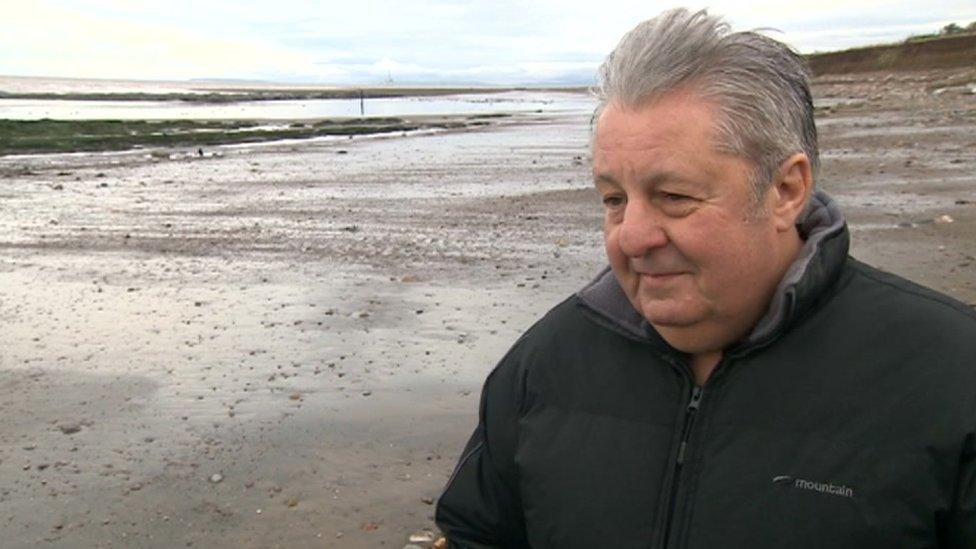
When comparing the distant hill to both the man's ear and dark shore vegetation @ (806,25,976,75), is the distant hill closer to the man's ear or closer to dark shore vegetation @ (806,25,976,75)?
dark shore vegetation @ (806,25,976,75)

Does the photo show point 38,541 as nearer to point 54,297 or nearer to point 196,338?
point 196,338

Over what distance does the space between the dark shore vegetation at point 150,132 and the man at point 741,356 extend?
28638 millimetres

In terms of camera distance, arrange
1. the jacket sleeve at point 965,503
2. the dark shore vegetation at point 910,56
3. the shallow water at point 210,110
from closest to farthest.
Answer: the jacket sleeve at point 965,503 → the dark shore vegetation at point 910,56 → the shallow water at point 210,110

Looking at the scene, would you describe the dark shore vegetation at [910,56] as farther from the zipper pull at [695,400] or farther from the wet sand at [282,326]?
the zipper pull at [695,400]

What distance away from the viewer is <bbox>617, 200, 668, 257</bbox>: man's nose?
192 centimetres

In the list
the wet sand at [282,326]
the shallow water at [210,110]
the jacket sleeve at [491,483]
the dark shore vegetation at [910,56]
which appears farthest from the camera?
the shallow water at [210,110]

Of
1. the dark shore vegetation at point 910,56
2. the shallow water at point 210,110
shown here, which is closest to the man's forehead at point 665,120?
the dark shore vegetation at point 910,56

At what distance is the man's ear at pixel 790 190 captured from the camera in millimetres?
1923

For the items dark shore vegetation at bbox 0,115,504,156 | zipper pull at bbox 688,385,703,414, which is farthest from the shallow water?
zipper pull at bbox 688,385,703,414

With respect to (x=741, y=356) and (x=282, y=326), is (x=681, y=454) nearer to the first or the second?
(x=741, y=356)

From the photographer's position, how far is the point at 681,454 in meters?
1.90

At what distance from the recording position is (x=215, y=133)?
117ft

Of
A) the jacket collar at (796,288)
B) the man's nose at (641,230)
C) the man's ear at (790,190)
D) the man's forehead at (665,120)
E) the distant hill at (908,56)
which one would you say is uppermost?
the distant hill at (908,56)

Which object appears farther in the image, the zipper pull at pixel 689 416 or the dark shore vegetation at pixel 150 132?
the dark shore vegetation at pixel 150 132
